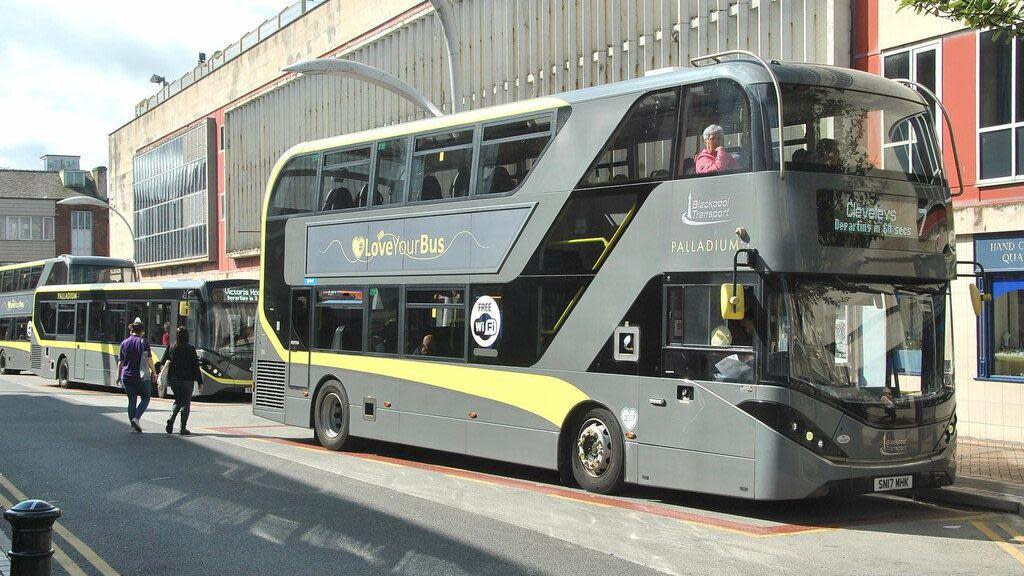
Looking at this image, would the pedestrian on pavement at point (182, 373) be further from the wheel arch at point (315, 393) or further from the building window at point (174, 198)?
the building window at point (174, 198)

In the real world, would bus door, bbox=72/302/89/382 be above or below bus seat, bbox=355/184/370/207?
below

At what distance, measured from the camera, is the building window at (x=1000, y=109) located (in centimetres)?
1580

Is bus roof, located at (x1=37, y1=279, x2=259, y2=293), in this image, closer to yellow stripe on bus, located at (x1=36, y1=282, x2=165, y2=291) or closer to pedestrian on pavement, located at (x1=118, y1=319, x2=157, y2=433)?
yellow stripe on bus, located at (x1=36, y1=282, x2=165, y2=291)

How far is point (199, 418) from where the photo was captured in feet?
67.2

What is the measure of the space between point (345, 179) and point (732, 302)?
24.5 ft

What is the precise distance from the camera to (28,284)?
38875 mm

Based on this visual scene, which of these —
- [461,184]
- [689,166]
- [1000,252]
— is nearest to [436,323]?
[461,184]

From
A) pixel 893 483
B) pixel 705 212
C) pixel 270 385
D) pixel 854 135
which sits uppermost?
pixel 854 135

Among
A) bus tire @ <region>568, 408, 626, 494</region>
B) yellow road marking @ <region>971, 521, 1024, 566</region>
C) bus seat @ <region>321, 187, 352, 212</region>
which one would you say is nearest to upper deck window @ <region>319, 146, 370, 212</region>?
bus seat @ <region>321, 187, 352, 212</region>

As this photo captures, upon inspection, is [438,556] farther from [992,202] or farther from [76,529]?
[992,202]

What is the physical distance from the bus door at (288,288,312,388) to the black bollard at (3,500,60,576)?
1066 centimetres

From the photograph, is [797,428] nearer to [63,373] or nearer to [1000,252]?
[1000,252]

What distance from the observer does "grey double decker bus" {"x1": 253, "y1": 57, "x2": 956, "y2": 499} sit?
31.0 feet

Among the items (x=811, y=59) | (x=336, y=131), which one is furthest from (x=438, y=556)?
(x=336, y=131)
